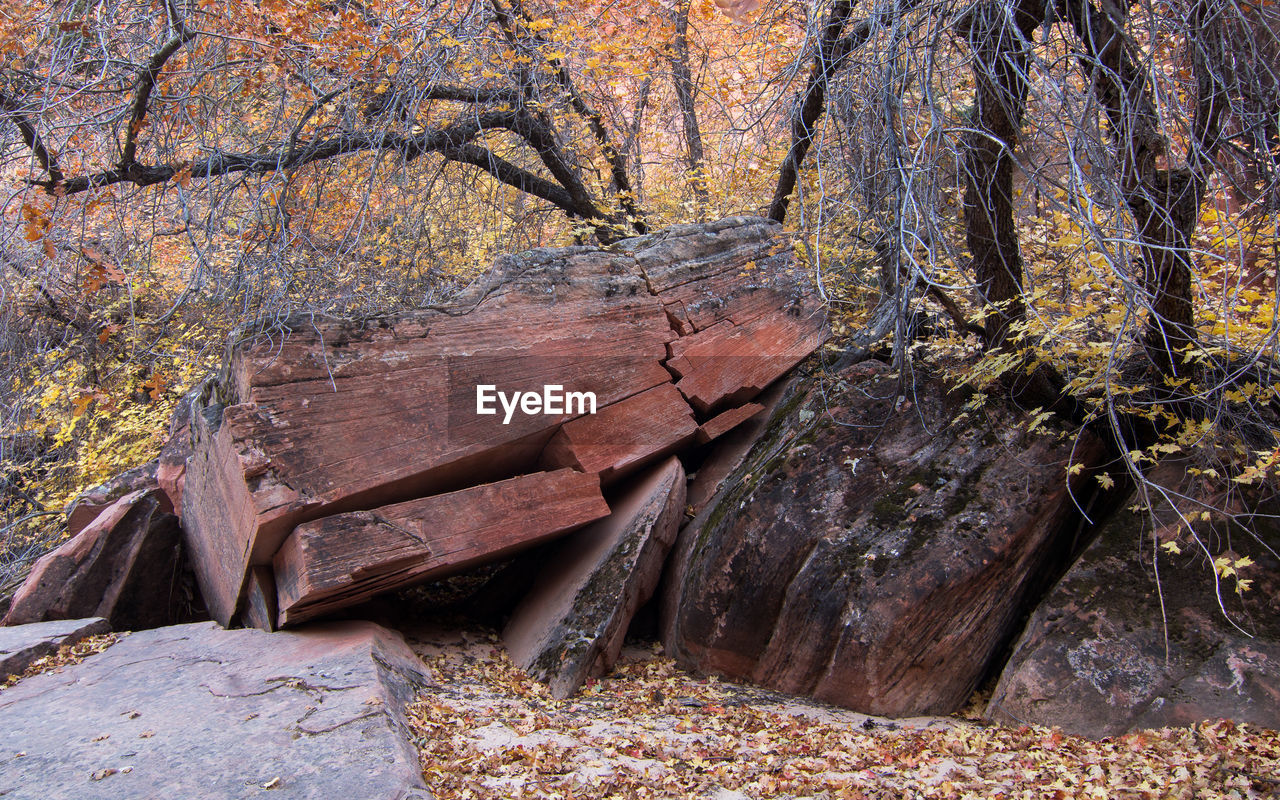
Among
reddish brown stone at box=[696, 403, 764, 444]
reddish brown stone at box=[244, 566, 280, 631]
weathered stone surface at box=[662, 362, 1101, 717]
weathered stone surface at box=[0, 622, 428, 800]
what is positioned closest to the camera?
weathered stone surface at box=[0, 622, 428, 800]

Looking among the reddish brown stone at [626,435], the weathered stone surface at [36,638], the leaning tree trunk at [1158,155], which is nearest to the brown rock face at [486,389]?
the reddish brown stone at [626,435]

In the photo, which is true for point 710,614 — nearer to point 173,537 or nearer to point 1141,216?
point 1141,216

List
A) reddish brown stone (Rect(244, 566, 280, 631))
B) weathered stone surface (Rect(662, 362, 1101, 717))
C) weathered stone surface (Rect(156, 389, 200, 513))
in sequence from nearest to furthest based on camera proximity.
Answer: weathered stone surface (Rect(662, 362, 1101, 717)) < reddish brown stone (Rect(244, 566, 280, 631)) < weathered stone surface (Rect(156, 389, 200, 513))

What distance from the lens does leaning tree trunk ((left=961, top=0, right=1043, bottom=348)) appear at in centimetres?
402

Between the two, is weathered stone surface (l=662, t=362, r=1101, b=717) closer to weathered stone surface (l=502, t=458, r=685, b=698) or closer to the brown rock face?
weathered stone surface (l=502, t=458, r=685, b=698)

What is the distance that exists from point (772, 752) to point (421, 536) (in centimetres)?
242

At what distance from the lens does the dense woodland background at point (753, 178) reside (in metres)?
3.52

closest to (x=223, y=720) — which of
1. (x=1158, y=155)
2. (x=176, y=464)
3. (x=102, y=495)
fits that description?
(x=176, y=464)

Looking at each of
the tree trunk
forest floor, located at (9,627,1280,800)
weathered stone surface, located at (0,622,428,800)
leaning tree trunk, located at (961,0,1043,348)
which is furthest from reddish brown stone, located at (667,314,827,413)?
weathered stone surface, located at (0,622,428,800)

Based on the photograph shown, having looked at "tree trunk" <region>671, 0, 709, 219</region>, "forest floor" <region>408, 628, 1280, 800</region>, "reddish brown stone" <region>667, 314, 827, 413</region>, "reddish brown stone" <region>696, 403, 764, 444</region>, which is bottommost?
"forest floor" <region>408, 628, 1280, 800</region>

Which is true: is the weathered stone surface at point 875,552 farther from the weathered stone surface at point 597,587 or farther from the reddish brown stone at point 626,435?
the reddish brown stone at point 626,435

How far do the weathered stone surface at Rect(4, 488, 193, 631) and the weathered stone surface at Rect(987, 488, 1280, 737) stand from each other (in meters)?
5.87

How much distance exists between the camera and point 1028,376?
5.15 metres

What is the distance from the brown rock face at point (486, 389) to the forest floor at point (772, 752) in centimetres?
124
